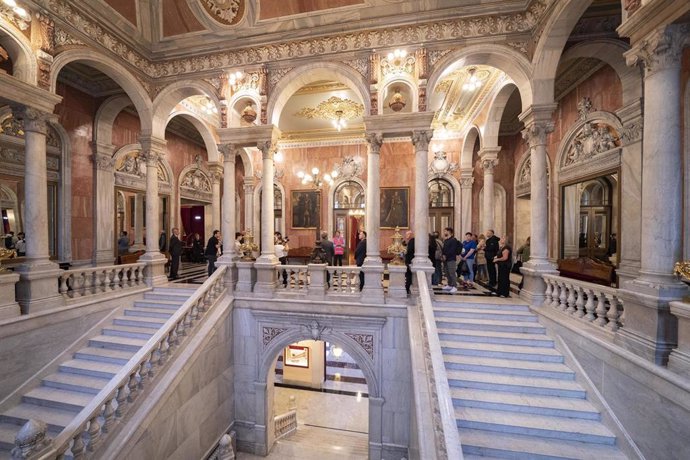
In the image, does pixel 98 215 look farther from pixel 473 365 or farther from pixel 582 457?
pixel 582 457

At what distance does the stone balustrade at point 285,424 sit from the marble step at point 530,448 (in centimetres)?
531

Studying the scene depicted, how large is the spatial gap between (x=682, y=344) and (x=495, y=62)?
19.0 ft

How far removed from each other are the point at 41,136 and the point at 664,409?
9679 mm

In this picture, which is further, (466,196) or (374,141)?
(466,196)

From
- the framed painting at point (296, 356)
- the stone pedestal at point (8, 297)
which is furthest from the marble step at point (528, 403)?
the framed painting at point (296, 356)

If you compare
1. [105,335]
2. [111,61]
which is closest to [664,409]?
[105,335]

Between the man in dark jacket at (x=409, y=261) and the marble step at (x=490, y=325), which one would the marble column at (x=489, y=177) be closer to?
the man in dark jacket at (x=409, y=261)

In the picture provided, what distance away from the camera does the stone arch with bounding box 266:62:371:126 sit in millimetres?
6688

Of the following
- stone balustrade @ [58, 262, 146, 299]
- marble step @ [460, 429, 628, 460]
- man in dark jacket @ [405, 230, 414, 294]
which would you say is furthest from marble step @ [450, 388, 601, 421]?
stone balustrade @ [58, 262, 146, 299]

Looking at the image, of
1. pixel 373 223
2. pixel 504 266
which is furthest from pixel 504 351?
pixel 373 223

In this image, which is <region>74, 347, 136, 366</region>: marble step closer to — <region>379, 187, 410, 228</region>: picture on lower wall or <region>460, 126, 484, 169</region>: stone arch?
<region>379, 187, 410, 228</region>: picture on lower wall

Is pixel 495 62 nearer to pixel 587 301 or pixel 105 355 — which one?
pixel 587 301

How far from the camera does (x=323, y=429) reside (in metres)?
8.48

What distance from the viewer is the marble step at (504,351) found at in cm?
446
